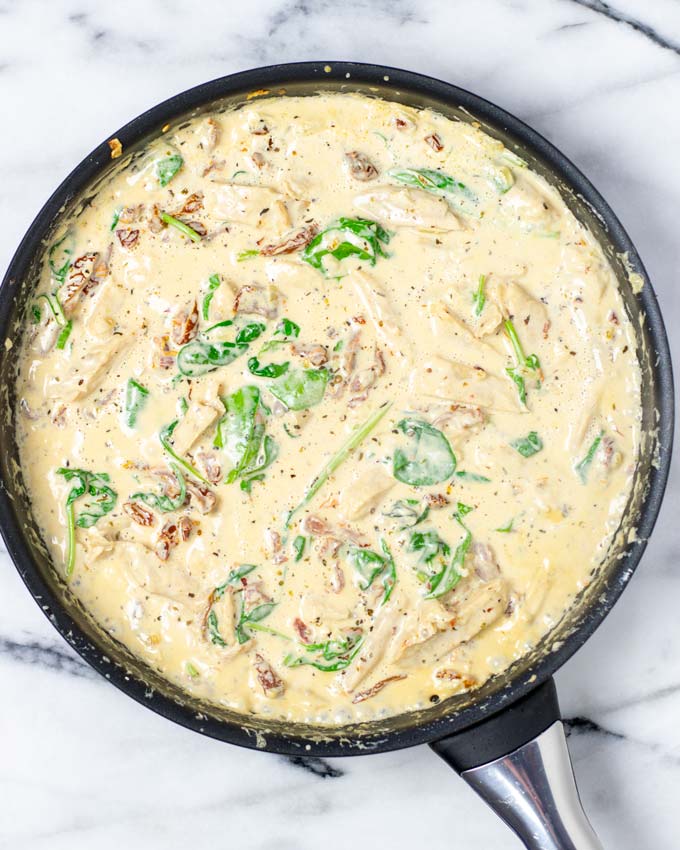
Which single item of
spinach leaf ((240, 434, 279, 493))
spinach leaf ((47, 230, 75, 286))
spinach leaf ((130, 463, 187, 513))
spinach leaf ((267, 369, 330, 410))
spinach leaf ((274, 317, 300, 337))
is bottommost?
spinach leaf ((130, 463, 187, 513))

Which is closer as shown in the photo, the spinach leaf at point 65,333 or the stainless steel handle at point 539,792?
the stainless steel handle at point 539,792

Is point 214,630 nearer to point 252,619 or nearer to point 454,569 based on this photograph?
point 252,619

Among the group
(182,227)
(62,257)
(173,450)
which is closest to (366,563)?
(173,450)

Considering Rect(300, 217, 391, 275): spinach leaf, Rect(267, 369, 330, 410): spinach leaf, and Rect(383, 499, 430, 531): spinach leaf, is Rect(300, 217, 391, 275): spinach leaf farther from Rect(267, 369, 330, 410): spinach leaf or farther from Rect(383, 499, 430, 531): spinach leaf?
Rect(383, 499, 430, 531): spinach leaf

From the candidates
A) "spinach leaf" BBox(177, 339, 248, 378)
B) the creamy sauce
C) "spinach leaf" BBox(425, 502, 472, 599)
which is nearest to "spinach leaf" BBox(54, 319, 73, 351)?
the creamy sauce

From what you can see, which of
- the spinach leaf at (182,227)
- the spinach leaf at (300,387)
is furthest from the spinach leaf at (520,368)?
the spinach leaf at (182,227)

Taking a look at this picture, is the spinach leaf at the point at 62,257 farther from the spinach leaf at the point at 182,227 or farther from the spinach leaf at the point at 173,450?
the spinach leaf at the point at 173,450
